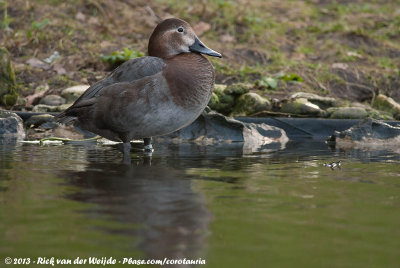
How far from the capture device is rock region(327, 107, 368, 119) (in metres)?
7.80

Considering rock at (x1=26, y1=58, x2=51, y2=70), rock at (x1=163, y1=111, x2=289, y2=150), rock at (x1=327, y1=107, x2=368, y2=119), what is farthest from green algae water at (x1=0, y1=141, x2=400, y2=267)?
rock at (x1=26, y1=58, x2=51, y2=70)

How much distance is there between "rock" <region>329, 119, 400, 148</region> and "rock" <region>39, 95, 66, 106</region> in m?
3.51

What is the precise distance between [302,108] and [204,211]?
17.2 feet

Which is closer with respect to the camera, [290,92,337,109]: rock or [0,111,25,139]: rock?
[0,111,25,139]: rock

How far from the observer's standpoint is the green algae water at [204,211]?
2197mm

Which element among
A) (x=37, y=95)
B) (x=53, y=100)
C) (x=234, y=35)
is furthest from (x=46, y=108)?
(x=234, y=35)

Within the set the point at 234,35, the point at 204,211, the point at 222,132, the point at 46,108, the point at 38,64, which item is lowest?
the point at 204,211

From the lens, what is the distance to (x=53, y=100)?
803 cm

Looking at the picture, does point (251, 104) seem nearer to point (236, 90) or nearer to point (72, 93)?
point (236, 90)

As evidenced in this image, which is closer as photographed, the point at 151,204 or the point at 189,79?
the point at 151,204

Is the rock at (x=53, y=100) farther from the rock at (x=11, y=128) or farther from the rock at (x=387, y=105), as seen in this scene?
the rock at (x=387, y=105)

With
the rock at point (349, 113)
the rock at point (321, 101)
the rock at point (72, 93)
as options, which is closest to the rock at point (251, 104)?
the rock at point (321, 101)

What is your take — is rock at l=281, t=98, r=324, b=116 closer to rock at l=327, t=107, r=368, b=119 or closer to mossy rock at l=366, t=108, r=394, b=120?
rock at l=327, t=107, r=368, b=119

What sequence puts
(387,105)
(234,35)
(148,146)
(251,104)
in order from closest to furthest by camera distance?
(148,146), (251,104), (387,105), (234,35)
